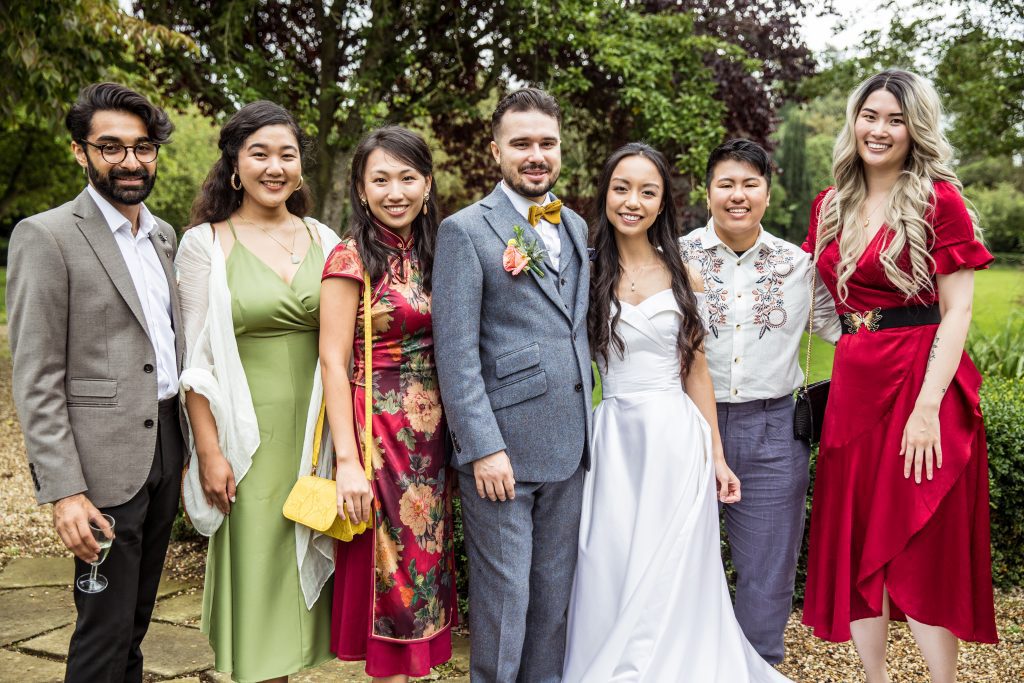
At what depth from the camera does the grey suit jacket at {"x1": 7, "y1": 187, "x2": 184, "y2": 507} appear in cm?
256

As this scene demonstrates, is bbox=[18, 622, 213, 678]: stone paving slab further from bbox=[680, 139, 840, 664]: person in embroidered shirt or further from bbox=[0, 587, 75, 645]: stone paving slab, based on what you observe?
bbox=[680, 139, 840, 664]: person in embroidered shirt

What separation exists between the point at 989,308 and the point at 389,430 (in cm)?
1652

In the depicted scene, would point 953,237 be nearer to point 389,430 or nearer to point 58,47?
point 389,430

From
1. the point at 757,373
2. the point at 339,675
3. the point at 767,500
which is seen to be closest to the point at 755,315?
the point at 757,373

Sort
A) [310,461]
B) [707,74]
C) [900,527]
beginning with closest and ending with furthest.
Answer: [310,461], [900,527], [707,74]

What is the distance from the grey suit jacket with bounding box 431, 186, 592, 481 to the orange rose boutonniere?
0.03 m

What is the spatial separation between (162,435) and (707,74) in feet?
29.0

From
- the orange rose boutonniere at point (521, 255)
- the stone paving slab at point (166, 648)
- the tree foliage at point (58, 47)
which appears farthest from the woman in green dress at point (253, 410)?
the tree foliage at point (58, 47)

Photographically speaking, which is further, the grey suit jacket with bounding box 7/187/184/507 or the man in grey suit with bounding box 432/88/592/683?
the man in grey suit with bounding box 432/88/592/683

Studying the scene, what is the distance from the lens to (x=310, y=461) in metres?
2.94

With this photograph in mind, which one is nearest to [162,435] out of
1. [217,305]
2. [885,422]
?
[217,305]

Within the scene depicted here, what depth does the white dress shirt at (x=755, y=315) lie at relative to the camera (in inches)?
134

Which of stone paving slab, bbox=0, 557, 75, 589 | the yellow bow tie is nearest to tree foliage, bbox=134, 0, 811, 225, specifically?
stone paving slab, bbox=0, 557, 75, 589

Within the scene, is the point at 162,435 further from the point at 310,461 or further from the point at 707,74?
the point at 707,74
